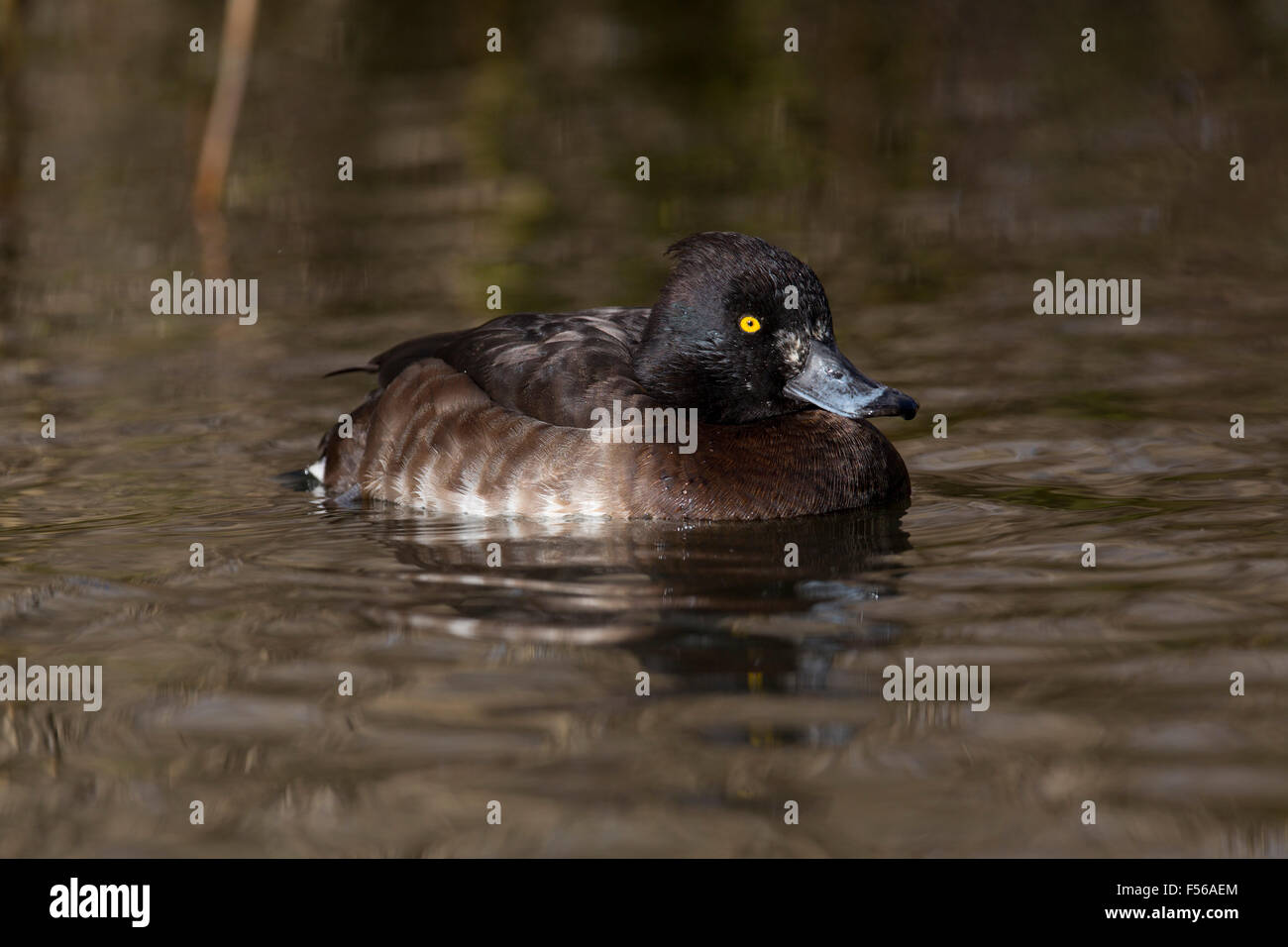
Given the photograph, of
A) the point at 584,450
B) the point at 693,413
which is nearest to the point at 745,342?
the point at 693,413

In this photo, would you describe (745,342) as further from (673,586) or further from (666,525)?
(673,586)

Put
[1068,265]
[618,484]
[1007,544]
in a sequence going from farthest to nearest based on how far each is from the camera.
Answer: [1068,265] < [618,484] < [1007,544]

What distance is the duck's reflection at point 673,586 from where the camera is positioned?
5.95 meters

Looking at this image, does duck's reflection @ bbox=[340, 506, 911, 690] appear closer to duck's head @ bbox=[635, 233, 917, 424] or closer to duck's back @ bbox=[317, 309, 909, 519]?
duck's back @ bbox=[317, 309, 909, 519]

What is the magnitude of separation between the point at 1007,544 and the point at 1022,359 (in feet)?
10.4

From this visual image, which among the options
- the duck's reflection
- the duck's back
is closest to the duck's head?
the duck's back

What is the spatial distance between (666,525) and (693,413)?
513 mm

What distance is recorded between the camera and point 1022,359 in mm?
9977

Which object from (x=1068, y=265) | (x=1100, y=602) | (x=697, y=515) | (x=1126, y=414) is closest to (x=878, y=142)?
(x=1068, y=265)

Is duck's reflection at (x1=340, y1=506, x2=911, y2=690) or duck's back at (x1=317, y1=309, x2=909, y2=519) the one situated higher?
duck's back at (x1=317, y1=309, x2=909, y2=519)

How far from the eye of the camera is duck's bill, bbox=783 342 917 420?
7.45 metres

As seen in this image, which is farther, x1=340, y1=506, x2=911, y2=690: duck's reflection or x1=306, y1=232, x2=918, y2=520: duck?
x1=306, y1=232, x2=918, y2=520: duck

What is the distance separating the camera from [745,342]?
7.54 m

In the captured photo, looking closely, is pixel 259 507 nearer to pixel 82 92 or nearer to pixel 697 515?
pixel 697 515
